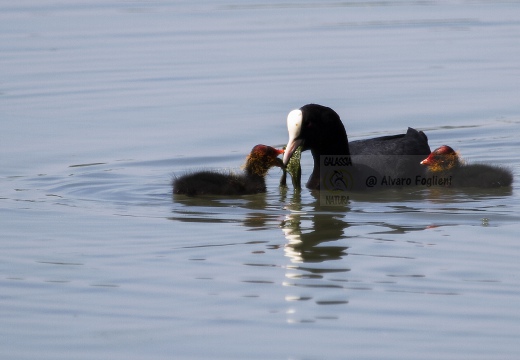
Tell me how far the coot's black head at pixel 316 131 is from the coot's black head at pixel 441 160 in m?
0.67

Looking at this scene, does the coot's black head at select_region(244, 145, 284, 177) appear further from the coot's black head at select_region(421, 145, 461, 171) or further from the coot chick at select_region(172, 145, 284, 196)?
the coot's black head at select_region(421, 145, 461, 171)

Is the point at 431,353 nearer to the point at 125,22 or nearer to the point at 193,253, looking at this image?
the point at 193,253

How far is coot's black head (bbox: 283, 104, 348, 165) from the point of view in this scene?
8.39m

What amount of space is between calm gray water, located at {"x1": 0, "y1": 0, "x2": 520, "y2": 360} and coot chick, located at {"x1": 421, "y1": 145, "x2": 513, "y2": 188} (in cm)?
10

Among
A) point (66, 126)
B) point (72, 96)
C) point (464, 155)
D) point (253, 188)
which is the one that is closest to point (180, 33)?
point (72, 96)

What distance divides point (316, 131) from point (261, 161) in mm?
470

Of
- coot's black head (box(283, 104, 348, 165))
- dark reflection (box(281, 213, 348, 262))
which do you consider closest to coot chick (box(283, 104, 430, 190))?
coot's black head (box(283, 104, 348, 165))

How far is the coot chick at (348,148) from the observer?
332 inches

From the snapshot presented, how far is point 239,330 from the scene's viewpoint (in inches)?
204

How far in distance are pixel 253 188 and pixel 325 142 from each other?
67 cm

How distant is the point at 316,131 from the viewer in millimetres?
8469

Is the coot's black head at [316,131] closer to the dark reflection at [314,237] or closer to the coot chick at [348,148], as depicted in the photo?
the coot chick at [348,148]
